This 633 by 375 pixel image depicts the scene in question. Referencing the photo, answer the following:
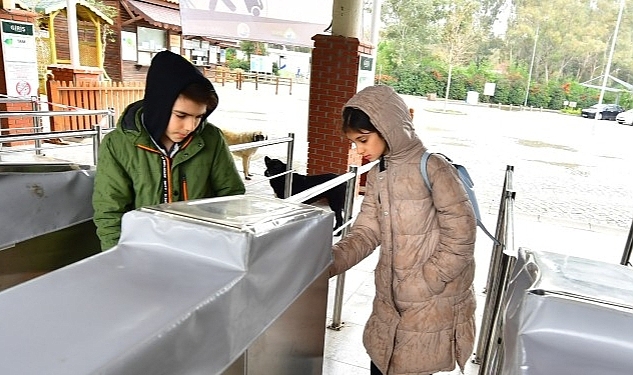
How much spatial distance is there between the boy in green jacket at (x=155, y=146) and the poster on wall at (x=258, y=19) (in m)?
4.36

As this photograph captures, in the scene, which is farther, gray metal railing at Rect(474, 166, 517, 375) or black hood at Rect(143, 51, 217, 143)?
black hood at Rect(143, 51, 217, 143)

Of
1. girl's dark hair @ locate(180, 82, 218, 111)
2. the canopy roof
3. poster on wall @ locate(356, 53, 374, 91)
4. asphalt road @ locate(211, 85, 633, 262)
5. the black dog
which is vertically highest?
the canopy roof

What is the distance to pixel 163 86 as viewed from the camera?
57.6 inches

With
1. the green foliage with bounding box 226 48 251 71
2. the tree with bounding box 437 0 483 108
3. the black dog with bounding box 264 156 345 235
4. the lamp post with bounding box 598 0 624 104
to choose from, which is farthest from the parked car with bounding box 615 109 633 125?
the green foliage with bounding box 226 48 251 71

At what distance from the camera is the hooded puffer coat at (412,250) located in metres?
1.46

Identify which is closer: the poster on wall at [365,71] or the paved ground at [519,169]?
the paved ground at [519,169]

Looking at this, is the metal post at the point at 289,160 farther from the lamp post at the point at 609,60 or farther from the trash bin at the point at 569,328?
the lamp post at the point at 609,60

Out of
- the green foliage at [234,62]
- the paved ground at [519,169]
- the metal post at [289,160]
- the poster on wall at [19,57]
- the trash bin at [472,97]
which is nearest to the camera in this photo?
the paved ground at [519,169]

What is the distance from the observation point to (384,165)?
158cm

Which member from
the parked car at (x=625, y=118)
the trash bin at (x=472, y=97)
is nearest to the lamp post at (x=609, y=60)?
the parked car at (x=625, y=118)

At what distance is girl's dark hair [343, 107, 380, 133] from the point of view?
1.46 metres

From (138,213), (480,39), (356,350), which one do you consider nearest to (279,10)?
(356,350)

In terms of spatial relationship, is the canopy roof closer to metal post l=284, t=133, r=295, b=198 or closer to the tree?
metal post l=284, t=133, r=295, b=198

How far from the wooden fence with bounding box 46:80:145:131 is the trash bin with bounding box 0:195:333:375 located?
8.25m
